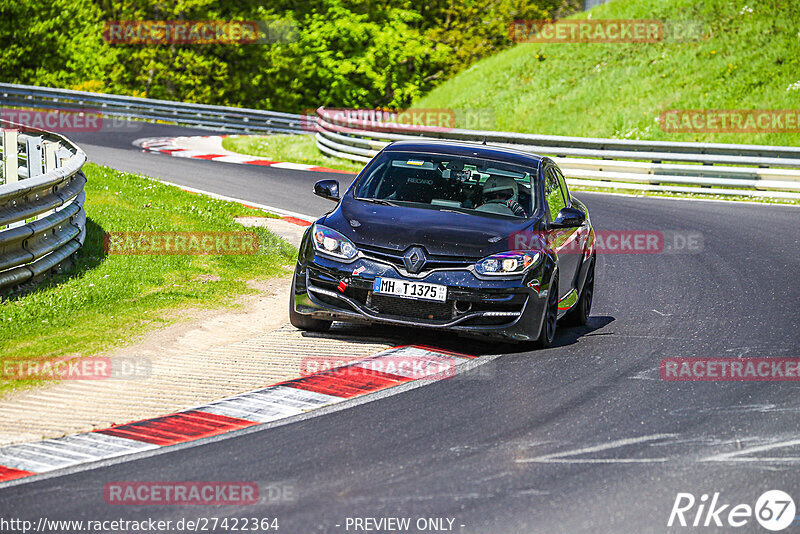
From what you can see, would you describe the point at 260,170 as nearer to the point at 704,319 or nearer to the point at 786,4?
the point at 704,319

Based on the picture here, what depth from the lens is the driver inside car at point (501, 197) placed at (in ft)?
30.5

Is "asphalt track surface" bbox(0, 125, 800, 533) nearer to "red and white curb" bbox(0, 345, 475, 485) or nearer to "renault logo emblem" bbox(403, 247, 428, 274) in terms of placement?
"red and white curb" bbox(0, 345, 475, 485)

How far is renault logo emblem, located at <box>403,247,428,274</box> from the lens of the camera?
329 inches

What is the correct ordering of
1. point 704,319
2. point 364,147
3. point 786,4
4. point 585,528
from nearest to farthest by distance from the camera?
point 585,528, point 704,319, point 364,147, point 786,4

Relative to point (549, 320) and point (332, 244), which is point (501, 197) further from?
point (332, 244)

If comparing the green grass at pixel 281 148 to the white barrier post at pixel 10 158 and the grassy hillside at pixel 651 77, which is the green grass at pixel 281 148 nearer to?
the grassy hillside at pixel 651 77

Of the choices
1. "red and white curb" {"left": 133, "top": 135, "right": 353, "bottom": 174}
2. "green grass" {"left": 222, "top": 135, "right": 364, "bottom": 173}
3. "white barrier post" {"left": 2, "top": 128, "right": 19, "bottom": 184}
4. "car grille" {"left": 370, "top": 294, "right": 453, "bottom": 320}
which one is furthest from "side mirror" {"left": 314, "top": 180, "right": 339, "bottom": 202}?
"green grass" {"left": 222, "top": 135, "right": 364, "bottom": 173}

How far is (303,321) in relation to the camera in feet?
29.5

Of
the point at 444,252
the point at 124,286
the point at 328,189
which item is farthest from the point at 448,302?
the point at 124,286

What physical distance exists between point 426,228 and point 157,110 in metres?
31.4

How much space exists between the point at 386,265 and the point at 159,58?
51.2 m

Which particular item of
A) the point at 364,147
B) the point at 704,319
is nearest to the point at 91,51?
the point at 364,147

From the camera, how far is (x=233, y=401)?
7.12 metres

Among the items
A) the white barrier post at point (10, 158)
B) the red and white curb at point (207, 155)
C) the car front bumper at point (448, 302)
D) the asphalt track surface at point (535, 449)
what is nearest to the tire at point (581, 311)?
the asphalt track surface at point (535, 449)
